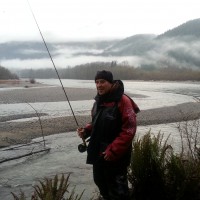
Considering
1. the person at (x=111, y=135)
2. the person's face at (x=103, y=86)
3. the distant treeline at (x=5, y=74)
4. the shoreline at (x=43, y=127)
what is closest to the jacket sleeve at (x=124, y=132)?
the person at (x=111, y=135)

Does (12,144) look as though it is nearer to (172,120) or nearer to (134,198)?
(134,198)

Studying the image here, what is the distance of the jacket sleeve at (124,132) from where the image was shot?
4543mm

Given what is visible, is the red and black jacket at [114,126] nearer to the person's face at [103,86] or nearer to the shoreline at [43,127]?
the person's face at [103,86]

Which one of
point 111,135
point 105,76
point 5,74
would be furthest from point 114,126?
point 5,74

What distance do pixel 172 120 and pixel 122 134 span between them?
18.8m

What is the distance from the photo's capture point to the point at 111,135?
4.69 m

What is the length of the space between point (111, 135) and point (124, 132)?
0.22m

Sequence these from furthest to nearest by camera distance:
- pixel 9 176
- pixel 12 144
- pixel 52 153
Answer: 1. pixel 12 144
2. pixel 52 153
3. pixel 9 176

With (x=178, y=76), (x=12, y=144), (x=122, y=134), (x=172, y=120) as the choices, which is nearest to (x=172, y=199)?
(x=122, y=134)

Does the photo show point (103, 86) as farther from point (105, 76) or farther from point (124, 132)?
point (124, 132)

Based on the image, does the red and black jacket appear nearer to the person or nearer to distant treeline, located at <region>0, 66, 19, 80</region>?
the person

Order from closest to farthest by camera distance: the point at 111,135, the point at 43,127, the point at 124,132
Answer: the point at 124,132 → the point at 111,135 → the point at 43,127

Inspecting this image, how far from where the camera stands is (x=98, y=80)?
190 inches

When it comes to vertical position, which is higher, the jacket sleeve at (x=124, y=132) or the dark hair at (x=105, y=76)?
the dark hair at (x=105, y=76)
